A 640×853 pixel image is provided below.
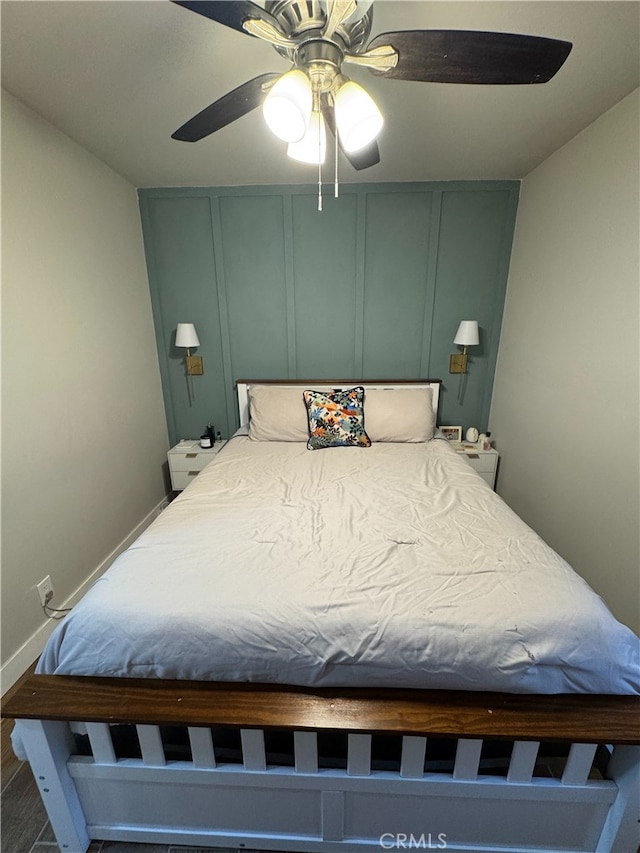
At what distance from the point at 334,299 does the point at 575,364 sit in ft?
5.36

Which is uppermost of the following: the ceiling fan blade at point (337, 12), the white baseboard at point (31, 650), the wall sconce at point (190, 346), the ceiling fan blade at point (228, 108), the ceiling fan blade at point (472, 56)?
the ceiling fan blade at point (337, 12)

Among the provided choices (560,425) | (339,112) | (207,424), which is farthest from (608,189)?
(207,424)

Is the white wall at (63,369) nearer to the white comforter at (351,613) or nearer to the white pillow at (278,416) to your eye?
the white comforter at (351,613)

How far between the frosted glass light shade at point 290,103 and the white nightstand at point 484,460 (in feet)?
7.56

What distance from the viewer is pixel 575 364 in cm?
199

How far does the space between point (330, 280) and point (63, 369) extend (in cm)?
183

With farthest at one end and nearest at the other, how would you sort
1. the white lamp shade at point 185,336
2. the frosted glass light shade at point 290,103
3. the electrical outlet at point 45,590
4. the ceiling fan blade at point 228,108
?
the white lamp shade at point 185,336, the electrical outlet at point 45,590, the ceiling fan blade at point 228,108, the frosted glass light shade at point 290,103

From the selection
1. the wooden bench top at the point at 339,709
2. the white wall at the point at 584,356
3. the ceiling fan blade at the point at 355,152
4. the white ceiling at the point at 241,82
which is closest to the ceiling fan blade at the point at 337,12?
the ceiling fan blade at the point at 355,152

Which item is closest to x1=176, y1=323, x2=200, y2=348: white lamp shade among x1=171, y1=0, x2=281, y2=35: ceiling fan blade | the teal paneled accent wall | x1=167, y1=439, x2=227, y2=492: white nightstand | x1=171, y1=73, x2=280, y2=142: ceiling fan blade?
the teal paneled accent wall

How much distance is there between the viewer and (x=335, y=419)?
2.52 meters

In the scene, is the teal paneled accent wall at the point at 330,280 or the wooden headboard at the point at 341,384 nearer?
the teal paneled accent wall at the point at 330,280

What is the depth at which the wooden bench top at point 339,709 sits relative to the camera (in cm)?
96

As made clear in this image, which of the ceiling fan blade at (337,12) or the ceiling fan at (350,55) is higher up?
the ceiling fan blade at (337,12)

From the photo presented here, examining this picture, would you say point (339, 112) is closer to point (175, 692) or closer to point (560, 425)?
point (175, 692)
